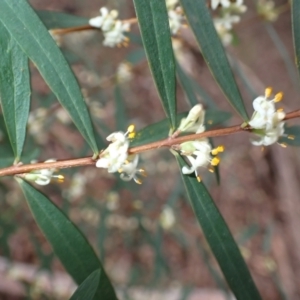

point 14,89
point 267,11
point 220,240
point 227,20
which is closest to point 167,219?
point 267,11

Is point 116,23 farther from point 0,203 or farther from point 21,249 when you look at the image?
point 21,249

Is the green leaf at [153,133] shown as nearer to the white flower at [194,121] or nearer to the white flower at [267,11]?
the white flower at [194,121]

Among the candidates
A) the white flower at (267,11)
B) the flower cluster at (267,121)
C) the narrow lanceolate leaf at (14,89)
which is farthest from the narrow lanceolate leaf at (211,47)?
the white flower at (267,11)

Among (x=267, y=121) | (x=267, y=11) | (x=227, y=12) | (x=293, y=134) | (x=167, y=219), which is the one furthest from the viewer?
(x=167, y=219)

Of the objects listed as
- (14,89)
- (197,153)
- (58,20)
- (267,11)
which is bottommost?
(197,153)

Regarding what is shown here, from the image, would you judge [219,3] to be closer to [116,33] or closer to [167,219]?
[116,33]

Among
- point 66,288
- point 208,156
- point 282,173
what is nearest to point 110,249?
point 66,288
